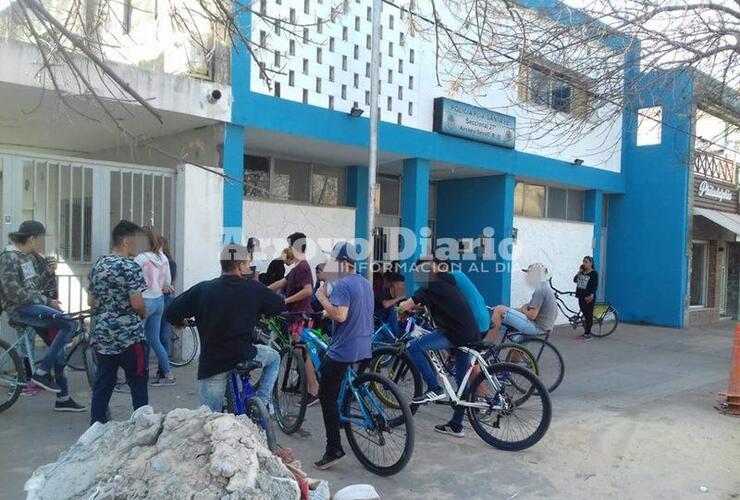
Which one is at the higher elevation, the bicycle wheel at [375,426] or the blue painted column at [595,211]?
the blue painted column at [595,211]

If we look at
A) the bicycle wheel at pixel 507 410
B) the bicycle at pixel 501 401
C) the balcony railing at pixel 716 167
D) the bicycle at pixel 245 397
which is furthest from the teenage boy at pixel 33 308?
the balcony railing at pixel 716 167

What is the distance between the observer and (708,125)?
16.0 meters

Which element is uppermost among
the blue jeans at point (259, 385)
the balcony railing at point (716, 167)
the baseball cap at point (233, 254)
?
the balcony railing at point (716, 167)

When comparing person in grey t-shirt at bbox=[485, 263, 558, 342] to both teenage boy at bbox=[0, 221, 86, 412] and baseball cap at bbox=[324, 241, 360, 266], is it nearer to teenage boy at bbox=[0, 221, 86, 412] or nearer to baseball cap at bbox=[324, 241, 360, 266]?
baseball cap at bbox=[324, 241, 360, 266]

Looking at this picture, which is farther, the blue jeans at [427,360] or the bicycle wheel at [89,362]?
the bicycle wheel at [89,362]

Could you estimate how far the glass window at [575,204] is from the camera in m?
15.5

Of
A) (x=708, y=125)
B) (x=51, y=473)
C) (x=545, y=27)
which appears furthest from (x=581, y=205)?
(x=51, y=473)

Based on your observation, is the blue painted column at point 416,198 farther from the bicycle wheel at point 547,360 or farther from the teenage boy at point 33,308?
the teenage boy at point 33,308

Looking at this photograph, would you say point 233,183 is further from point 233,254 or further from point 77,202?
point 233,254

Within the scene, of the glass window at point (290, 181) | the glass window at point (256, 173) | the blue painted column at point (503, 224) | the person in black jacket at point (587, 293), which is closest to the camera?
the glass window at point (256, 173)

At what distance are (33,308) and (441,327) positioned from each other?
3.78m

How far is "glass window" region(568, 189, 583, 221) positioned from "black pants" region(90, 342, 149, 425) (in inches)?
508

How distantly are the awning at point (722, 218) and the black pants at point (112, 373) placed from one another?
14428mm

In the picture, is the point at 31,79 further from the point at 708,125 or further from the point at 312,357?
the point at 708,125
